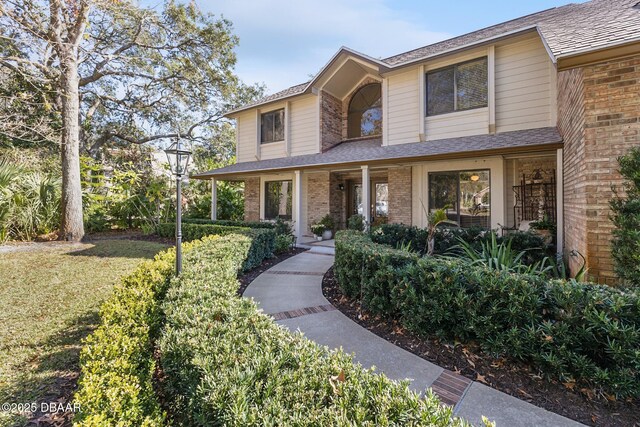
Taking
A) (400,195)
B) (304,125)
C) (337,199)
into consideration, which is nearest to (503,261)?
(400,195)

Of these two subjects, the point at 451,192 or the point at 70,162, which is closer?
the point at 451,192

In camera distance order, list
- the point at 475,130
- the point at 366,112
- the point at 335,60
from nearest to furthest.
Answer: the point at 475,130 → the point at 335,60 → the point at 366,112

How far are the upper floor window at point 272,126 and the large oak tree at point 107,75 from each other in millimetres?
4801

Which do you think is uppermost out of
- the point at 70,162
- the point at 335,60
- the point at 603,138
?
the point at 335,60

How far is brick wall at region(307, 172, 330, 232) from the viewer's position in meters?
12.9

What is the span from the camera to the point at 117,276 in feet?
21.6

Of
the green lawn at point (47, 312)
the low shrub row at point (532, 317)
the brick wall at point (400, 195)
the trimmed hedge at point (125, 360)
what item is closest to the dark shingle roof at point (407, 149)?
the brick wall at point (400, 195)

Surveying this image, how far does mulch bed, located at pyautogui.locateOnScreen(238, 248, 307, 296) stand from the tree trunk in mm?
7889

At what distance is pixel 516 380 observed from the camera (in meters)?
2.82

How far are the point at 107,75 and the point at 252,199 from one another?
1074cm

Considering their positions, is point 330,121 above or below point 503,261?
above

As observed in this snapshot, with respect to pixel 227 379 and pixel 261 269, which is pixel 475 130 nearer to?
pixel 261 269

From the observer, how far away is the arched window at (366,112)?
40.6 ft

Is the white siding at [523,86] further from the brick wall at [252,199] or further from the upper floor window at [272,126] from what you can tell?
the brick wall at [252,199]
